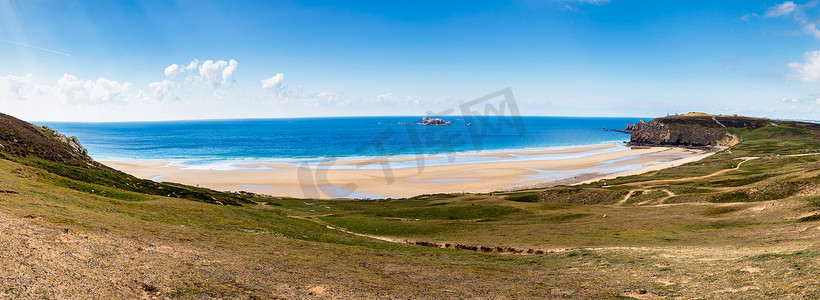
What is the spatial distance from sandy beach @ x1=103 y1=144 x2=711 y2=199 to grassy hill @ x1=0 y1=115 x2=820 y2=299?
1763 inches

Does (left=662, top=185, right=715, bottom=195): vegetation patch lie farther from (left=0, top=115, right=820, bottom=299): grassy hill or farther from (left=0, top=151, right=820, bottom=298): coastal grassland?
(left=0, top=151, right=820, bottom=298): coastal grassland

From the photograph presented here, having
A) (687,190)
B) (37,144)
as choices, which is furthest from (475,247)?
(37,144)

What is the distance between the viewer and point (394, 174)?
11500cm

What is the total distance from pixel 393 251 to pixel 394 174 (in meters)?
85.3

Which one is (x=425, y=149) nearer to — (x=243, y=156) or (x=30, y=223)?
(x=243, y=156)

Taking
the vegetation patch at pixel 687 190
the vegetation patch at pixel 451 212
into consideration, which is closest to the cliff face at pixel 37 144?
the vegetation patch at pixel 451 212

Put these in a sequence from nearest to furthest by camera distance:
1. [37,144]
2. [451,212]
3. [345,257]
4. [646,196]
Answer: [345,257] → [37,144] → [451,212] → [646,196]

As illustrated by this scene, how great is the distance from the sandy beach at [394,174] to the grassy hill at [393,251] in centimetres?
4478

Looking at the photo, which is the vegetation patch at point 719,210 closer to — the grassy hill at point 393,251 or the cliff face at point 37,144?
the grassy hill at point 393,251

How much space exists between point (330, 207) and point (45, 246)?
49495 millimetres

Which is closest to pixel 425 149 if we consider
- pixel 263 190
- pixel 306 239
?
pixel 263 190

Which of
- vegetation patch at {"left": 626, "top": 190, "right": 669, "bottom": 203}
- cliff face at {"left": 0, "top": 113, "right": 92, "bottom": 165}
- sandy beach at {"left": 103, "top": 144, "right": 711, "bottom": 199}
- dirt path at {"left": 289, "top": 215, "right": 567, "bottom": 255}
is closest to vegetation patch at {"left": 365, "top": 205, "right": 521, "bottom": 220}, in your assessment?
dirt path at {"left": 289, "top": 215, "right": 567, "bottom": 255}

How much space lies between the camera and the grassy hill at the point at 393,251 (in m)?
15.8

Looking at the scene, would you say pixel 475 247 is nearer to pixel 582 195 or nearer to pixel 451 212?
pixel 451 212
